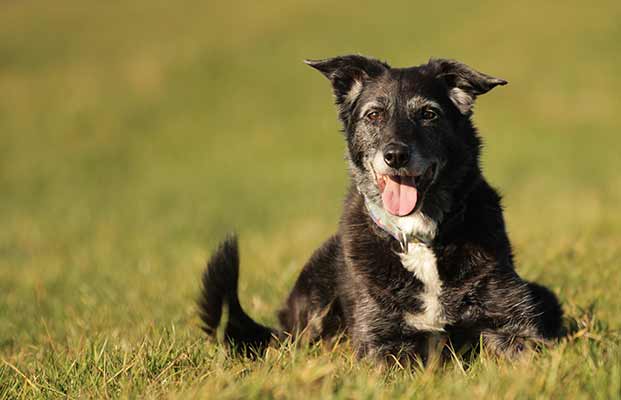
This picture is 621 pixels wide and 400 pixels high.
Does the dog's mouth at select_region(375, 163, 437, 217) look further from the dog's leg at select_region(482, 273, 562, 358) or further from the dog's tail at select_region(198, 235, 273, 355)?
the dog's tail at select_region(198, 235, 273, 355)

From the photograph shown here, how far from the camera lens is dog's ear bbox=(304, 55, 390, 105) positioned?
511 centimetres

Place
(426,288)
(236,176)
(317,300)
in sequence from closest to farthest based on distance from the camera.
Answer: (426,288) → (317,300) → (236,176)

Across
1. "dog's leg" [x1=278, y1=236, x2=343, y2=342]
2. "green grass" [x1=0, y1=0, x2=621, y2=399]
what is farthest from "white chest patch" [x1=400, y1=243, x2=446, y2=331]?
"dog's leg" [x1=278, y1=236, x2=343, y2=342]

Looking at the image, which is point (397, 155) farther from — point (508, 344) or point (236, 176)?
point (236, 176)

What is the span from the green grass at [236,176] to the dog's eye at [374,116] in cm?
140

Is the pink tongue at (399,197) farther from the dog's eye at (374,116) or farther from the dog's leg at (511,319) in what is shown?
the dog's leg at (511,319)

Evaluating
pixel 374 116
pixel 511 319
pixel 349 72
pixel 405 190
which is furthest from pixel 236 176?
pixel 511 319

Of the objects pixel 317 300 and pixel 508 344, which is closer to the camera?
pixel 508 344

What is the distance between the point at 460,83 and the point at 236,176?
16.4 m

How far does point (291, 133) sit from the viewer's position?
2458 centimetres

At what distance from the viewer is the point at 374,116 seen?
5.02 meters

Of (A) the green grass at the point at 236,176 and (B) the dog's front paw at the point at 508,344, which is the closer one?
(A) the green grass at the point at 236,176

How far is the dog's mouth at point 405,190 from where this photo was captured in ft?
15.4

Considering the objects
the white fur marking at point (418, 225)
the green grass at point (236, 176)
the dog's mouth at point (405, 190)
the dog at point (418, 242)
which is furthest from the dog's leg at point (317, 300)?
the dog's mouth at point (405, 190)
